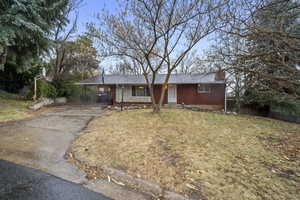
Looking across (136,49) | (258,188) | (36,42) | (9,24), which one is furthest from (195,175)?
(36,42)

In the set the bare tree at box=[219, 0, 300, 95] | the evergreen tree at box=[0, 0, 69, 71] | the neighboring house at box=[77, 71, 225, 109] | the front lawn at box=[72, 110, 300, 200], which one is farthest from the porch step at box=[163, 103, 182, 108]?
the evergreen tree at box=[0, 0, 69, 71]

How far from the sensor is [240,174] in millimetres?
2887

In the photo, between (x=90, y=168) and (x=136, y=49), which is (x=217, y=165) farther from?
(x=136, y=49)

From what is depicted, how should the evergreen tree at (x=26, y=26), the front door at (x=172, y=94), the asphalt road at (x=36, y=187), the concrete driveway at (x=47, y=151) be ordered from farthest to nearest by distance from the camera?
the front door at (x=172, y=94)
the evergreen tree at (x=26, y=26)
the concrete driveway at (x=47, y=151)
the asphalt road at (x=36, y=187)

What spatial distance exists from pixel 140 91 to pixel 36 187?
12291 millimetres

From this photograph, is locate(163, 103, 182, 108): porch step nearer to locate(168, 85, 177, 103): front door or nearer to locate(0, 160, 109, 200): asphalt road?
locate(168, 85, 177, 103): front door

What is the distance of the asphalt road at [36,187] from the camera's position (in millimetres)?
2150

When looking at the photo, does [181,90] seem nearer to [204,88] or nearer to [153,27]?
[204,88]

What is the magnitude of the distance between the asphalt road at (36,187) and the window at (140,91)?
463 inches

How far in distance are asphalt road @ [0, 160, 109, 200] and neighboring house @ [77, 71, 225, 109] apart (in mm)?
10893

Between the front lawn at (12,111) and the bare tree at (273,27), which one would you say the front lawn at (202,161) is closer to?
the bare tree at (273,27)

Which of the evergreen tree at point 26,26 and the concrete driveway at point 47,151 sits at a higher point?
the evergreen tree at point 26,26

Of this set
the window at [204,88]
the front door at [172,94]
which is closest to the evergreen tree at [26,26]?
the front door at [172,94]

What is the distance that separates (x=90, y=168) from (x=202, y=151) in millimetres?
2710
